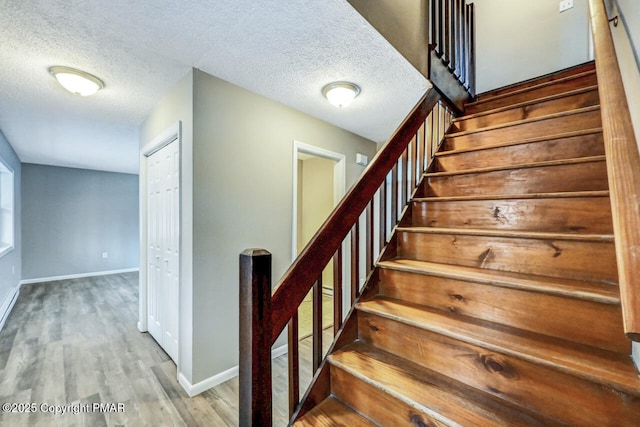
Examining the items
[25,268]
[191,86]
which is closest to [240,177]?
[191,86]

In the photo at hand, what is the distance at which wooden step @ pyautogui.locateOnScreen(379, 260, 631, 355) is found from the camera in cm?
92

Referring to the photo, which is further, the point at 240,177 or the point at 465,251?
the point at 240,177

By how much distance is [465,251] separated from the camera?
1.42 metres

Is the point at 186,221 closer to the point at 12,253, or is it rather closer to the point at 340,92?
the point at 340,92

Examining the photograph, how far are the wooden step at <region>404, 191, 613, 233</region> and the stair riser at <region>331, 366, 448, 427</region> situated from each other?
1.02 metres

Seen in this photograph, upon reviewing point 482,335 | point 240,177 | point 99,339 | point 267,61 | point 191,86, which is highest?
point 267,61

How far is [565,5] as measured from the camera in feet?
9.43

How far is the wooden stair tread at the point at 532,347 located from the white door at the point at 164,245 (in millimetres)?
1798

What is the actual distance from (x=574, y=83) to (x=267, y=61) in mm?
2423

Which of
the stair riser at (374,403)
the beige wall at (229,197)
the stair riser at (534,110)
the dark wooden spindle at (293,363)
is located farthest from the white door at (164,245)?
the stair riser at (534,110)

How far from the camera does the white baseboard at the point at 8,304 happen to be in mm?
3195

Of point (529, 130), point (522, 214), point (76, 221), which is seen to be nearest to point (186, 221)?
point (522, 214)

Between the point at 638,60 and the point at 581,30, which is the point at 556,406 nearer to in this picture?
the point at 638,60

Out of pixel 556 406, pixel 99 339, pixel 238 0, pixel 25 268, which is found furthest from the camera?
pixel 25 268
